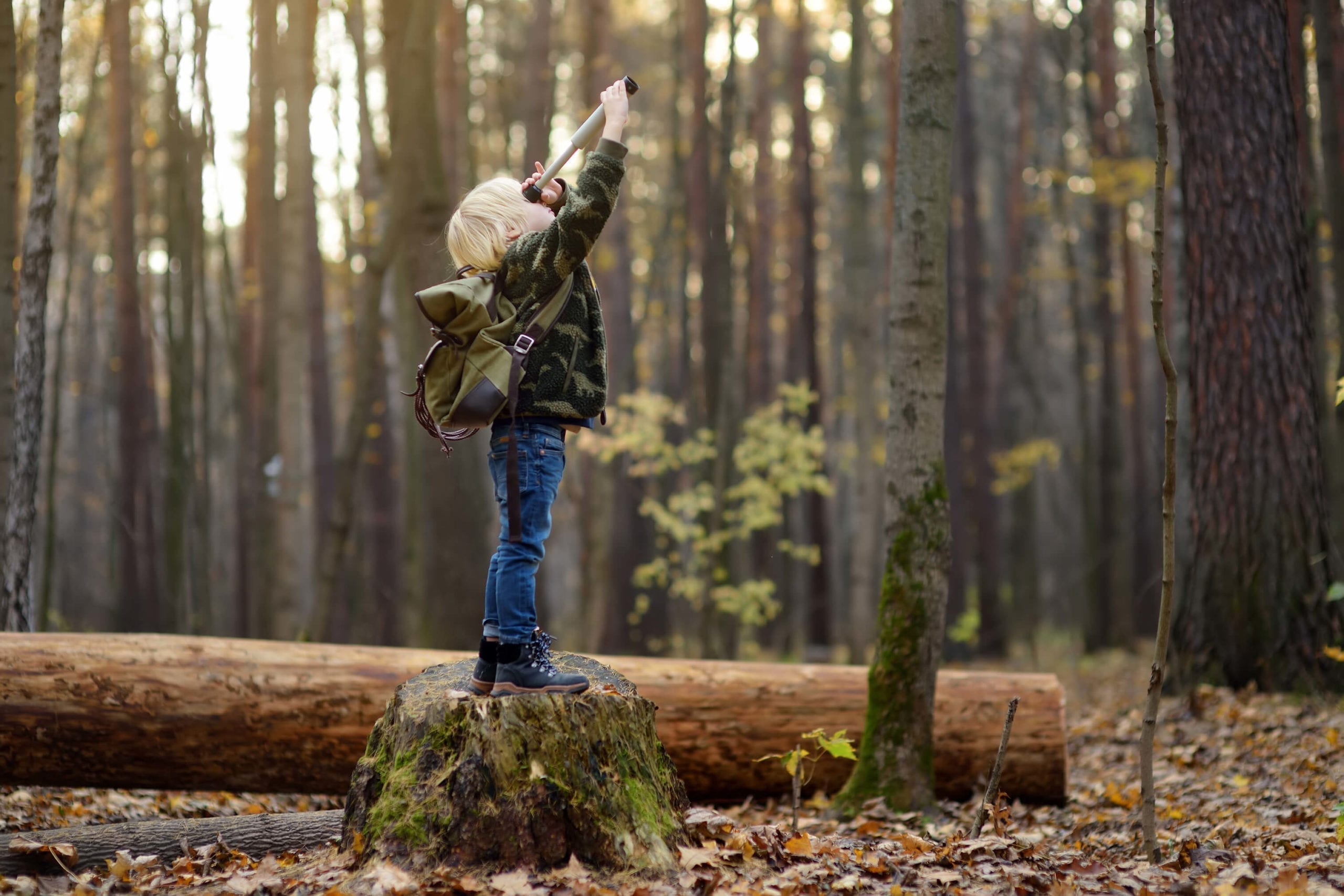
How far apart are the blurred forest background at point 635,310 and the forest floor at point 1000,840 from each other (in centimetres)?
248

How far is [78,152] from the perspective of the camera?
12.6 m

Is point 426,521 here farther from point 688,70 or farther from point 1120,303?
point 1120,303

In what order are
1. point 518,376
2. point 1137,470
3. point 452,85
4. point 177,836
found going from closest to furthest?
point 518,376 → point 177,836 → point 452,85 → point 1137,470

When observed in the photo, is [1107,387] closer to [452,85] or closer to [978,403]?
[978,403]

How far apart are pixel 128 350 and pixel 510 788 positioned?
1334cm

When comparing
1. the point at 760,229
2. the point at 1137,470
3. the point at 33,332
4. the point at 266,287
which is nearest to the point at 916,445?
the point at 33,332

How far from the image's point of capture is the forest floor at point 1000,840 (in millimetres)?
3293

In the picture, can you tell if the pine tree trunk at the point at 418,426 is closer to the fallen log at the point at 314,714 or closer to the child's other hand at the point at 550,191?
the fallen log at the point at 314,714

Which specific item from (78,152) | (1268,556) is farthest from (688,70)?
(1268,556)

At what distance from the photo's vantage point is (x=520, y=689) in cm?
360

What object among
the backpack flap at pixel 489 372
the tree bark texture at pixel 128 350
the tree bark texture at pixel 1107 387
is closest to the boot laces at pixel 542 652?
the backpack flap at pixel 489 372

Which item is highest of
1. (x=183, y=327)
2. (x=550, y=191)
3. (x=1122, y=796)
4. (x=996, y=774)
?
(x=183, y=327)

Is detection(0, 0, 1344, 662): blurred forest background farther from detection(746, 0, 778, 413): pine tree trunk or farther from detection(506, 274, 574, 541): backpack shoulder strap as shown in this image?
detection(506, 274, 574, 541): backpack shoulder strap

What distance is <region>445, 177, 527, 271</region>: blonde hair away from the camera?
12.2 feet
